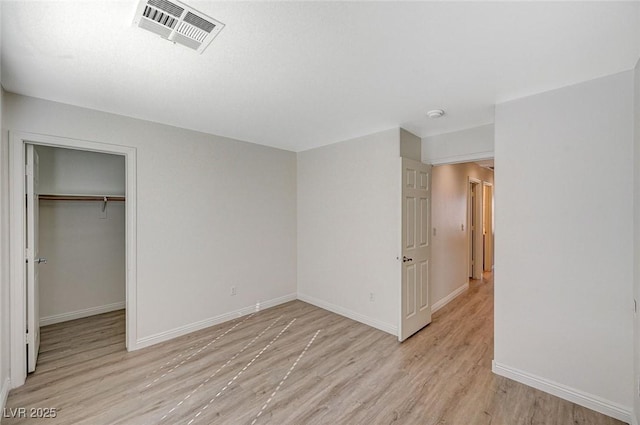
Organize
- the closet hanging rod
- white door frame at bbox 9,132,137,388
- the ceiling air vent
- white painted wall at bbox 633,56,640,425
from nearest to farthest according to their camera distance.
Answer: the ceiling air vent
white painted wall at bbox 633,56,640,425
white door frame at bbox 9,132,137,388
the closet hanging rod

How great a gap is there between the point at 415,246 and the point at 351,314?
4.38ft

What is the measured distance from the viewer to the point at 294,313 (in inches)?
156

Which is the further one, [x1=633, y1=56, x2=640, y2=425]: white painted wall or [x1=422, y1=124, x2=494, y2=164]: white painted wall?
[x1=422, y1=124, x2=494, y2=164]: white painted wall

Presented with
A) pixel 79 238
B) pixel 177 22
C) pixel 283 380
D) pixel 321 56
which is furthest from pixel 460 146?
pixel 79 238

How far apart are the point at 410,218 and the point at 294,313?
2.15 m

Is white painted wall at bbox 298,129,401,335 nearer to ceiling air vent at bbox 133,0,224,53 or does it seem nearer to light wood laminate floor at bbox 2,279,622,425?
light wood laminate floor at bbox 2,279,622,425

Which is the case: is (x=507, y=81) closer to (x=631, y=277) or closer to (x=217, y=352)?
(x=631, y=277)

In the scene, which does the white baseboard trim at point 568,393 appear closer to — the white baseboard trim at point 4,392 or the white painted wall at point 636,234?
the white painted wall at point 636,234

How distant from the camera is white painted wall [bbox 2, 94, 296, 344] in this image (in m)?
2.76

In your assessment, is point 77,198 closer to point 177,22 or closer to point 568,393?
point 177,22

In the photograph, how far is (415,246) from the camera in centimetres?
338

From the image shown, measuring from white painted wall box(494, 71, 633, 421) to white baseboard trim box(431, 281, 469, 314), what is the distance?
61.5 inches

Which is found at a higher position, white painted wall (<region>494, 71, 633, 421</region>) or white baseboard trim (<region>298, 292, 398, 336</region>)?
white painted wall (<region>494, 71, 633, 421</region>)

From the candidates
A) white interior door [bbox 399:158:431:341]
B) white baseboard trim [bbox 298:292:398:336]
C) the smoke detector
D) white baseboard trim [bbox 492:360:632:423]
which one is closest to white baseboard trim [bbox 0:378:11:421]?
white baseboard trim [bbox 298:292:398:336]
